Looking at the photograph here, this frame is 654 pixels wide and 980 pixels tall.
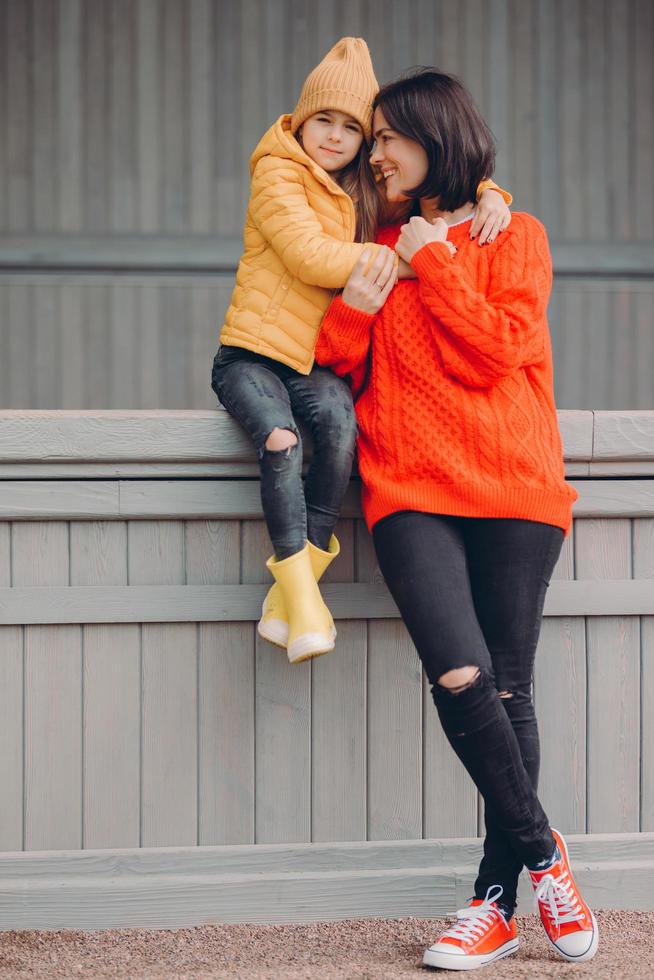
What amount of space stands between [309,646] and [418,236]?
0.84 meters

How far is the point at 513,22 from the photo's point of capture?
223 inches

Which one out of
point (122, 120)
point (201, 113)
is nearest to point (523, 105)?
point (201, 113)

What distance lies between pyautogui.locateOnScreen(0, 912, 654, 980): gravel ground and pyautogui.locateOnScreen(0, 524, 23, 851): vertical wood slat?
0.82 ft

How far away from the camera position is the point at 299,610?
84.4 inches

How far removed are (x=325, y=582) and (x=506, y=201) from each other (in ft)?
2.92

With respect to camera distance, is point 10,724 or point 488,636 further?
point 10,724

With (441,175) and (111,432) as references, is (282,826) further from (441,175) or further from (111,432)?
(441,175)

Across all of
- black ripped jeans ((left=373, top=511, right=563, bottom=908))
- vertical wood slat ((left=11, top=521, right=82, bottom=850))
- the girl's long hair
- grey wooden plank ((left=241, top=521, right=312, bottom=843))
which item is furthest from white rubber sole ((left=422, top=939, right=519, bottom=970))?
the girl's long hair

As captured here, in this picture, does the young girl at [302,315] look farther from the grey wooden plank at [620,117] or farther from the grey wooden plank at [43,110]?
the grey wooden plank at [620,117]

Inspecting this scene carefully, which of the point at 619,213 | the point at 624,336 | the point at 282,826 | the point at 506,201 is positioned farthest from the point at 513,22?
the point at 282,826

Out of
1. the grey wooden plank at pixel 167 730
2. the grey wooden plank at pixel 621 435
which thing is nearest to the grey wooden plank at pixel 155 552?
the grey wooden plank at pixel 167 730

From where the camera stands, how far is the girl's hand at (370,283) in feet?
7.14

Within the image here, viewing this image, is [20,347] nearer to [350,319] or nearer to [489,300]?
[350,319]

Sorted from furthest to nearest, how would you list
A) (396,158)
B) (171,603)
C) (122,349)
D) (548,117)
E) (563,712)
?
(548,117), (122,349), (563,712), (171,603), (396,158)
